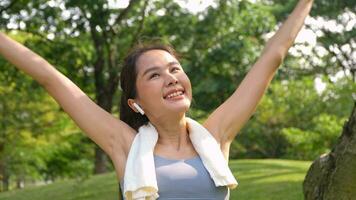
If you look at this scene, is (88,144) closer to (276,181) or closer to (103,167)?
(103,167)

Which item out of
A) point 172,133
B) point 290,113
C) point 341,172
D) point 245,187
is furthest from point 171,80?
point 290,113

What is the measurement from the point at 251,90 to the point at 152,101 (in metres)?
0.40

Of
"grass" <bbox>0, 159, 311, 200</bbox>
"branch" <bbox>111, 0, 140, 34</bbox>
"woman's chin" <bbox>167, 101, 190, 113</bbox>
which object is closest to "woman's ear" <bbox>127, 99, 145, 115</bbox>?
"woman's chin" <bbox>167, 101, 190, 113</bbox>

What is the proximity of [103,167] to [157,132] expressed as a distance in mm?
15505

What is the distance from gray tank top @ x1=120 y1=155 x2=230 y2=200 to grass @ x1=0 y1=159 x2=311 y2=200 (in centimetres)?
600

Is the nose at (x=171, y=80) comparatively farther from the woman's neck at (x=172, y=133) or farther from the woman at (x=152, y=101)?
the woman's neck at (x=172, y=133)

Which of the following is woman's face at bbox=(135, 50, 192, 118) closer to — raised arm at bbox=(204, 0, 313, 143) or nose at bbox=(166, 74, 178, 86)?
nose at bbox=(166, 74, 178, 86)

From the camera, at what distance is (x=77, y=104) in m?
2.28

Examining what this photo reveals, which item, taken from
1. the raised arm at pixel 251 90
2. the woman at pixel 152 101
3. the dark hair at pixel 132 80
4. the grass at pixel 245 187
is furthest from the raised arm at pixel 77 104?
the grass at pixel 245 187

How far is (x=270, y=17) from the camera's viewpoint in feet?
45.1

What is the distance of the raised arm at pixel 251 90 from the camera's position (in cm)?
235

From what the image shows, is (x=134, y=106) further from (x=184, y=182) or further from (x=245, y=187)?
(x=245, y=187)

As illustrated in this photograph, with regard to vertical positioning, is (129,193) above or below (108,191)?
below

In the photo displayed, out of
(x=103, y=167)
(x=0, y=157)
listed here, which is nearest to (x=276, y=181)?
(x=103, y=167)
